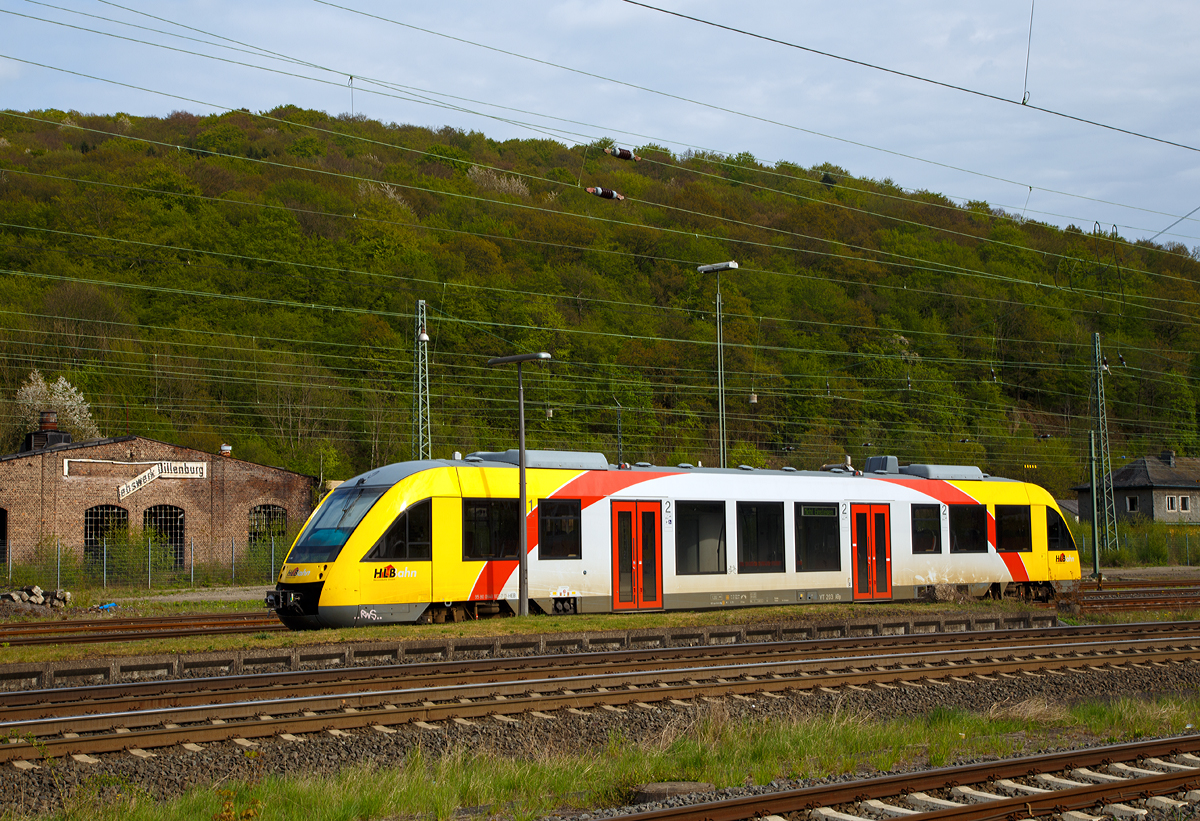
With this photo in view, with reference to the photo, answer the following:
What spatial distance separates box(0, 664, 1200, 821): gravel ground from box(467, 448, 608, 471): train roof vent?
900 cm

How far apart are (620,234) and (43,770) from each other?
2207 inches

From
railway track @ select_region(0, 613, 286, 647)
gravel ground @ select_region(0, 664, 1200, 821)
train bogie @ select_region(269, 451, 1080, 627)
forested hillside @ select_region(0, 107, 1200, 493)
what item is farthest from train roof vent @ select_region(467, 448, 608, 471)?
forested hillside @ select_region(0, 107, 1200, 493)

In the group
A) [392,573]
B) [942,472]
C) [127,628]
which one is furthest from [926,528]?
[127,628]

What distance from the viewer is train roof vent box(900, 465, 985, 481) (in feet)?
82.1

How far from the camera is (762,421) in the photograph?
6172 centimetres

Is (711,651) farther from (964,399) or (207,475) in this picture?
(964,399)

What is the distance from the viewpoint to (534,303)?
59.4m

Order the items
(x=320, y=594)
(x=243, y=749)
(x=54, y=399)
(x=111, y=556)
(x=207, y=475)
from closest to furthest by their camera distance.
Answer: (x=243, y=749)
(x=320, y=594)
(x=111, y=556)
(x=207, y=475)
(x=54, y=399)

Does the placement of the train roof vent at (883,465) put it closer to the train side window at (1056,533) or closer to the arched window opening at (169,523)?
the train side window at (1056,533)

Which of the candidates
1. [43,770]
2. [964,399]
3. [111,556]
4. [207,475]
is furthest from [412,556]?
[964,399]

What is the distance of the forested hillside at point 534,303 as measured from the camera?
167 ft

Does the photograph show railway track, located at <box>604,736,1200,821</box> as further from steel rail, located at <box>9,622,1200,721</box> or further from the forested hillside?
the forested hillside

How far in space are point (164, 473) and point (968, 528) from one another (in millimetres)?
30014

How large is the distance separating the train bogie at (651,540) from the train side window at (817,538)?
4cm
